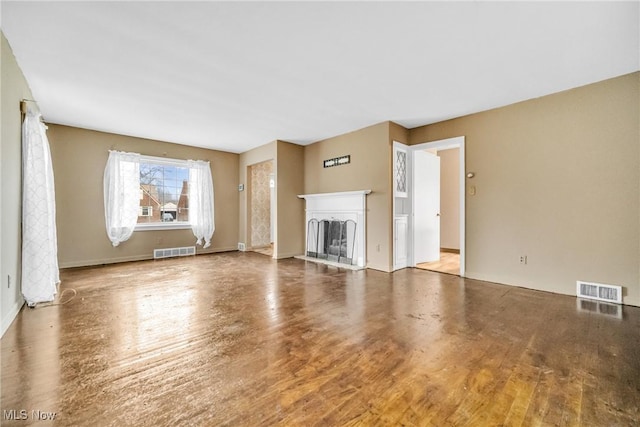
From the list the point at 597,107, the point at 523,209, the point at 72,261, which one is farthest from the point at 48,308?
the point at 597,107

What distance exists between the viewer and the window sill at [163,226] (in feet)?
18.9

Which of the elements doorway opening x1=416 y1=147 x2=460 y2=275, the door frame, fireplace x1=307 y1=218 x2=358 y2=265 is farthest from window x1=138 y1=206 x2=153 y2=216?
doorway opening x1=416 y1=147 x2=460 y2=275

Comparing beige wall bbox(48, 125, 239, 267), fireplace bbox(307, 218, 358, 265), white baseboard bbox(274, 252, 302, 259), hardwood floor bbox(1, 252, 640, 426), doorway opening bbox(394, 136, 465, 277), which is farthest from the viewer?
white baseboard bbox(274, 252, 302, 259)

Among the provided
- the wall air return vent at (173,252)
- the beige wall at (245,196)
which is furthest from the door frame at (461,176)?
the wall air return vent at (173,252)

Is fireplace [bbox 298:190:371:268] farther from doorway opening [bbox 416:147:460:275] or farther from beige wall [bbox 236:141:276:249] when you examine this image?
doorway opening [bbox 416:147:460:275]

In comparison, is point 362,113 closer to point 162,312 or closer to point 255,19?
point 255,19

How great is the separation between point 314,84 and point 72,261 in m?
5.44

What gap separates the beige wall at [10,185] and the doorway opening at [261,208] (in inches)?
175

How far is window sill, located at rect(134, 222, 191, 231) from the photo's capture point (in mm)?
5770

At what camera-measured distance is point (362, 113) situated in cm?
426

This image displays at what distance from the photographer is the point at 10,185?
255 cm

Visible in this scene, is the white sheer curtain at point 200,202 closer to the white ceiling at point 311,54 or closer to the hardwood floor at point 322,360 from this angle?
the white ceiling at point 311,54

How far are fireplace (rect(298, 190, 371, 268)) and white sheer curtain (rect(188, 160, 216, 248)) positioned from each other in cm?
236

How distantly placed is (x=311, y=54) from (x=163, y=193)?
506 centimetres
